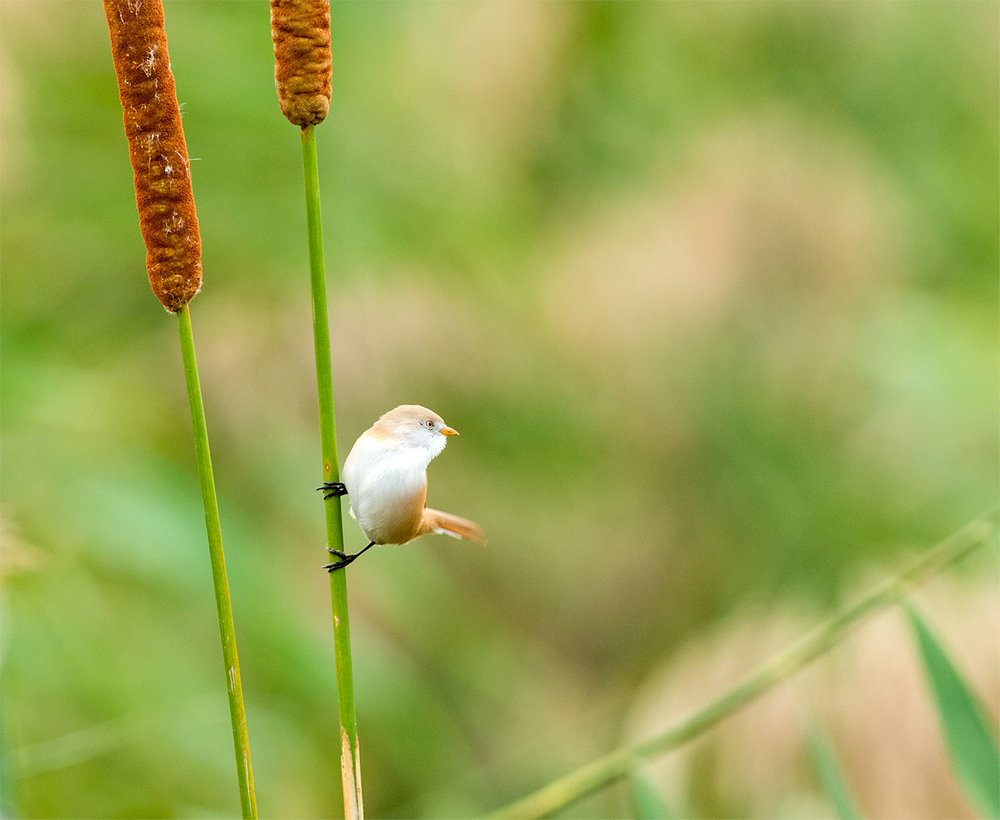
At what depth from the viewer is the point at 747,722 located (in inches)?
42.5

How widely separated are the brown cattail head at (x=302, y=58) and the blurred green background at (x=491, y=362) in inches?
17.9

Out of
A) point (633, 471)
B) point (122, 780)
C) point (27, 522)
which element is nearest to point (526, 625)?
point (633, 471)

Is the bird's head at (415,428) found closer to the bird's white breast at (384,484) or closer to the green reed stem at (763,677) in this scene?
the bird's white breast at (384,484)

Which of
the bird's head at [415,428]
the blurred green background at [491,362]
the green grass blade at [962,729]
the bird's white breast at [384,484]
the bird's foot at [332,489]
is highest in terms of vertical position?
the blurred green background at [491,362]

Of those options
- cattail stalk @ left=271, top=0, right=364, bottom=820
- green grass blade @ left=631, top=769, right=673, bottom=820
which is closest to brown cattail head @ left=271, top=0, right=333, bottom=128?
cattail stalk @ left=271, top=0, right=364, bottom=820

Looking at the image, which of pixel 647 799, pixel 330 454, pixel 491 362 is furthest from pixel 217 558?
pixel 491 362

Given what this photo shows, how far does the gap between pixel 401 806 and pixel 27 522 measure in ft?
2.71

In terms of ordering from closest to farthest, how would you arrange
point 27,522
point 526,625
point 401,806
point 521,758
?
point 27,522
point 401,806
point 521,758
point 526,625

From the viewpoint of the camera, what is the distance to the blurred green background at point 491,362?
3.67ft

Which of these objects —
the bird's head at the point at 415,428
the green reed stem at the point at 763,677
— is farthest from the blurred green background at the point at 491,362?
the bird's head at the point at 415,428

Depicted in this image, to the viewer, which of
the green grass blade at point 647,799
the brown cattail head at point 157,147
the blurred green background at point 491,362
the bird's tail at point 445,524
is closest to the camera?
the brown cattail head at point 157,147

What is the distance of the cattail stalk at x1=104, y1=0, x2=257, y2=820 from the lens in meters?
0.21

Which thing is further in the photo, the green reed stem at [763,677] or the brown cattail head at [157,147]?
the green reed stem at [763,677]

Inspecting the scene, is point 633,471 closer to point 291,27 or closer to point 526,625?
point 526,625
